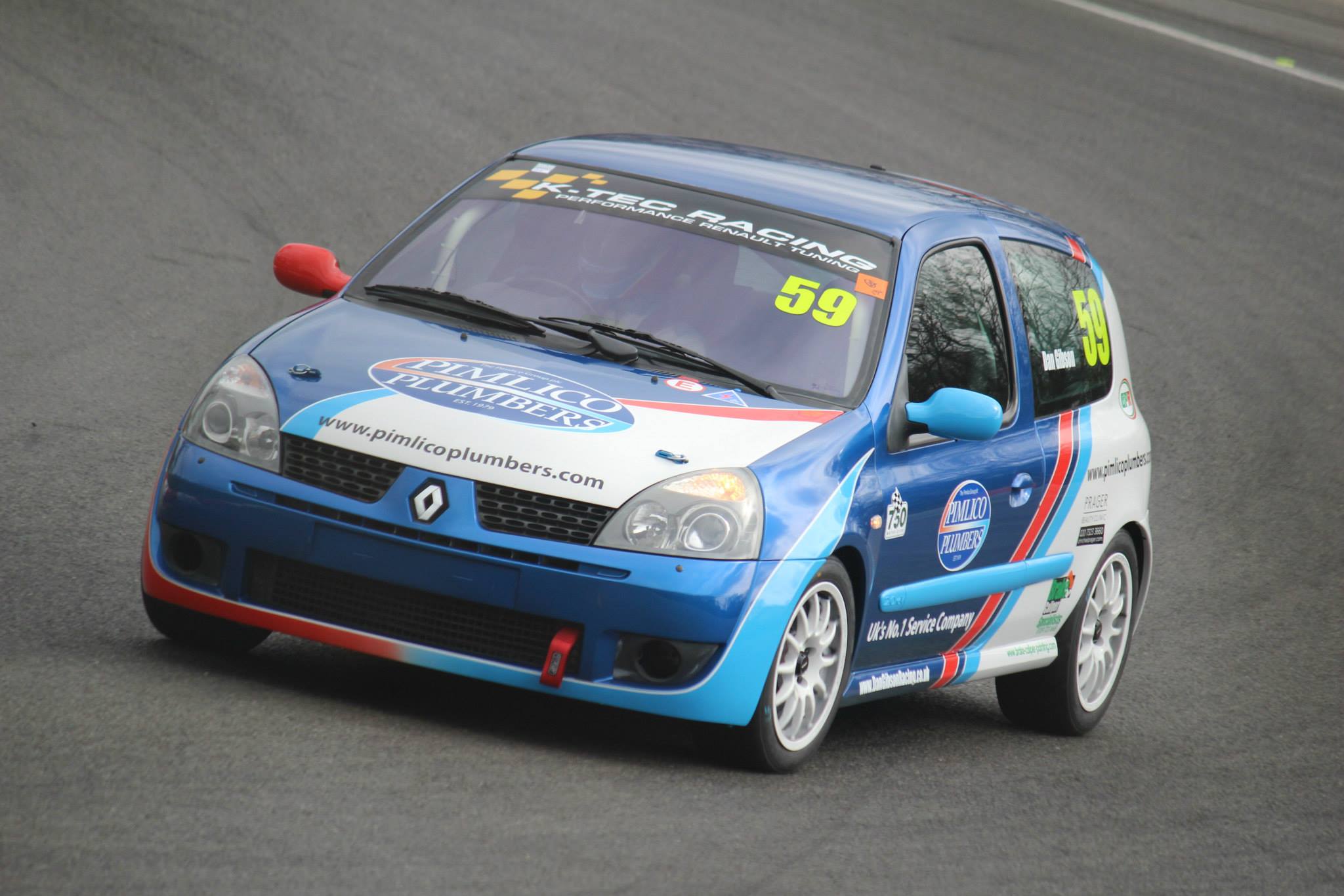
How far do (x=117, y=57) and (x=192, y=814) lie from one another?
12.0 meters

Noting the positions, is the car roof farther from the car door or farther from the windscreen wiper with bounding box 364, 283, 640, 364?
the windscreen wiper with bounding box 364, 283, 640, 364

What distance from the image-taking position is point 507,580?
5.33 meters

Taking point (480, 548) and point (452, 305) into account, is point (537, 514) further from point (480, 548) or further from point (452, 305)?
point (452, 305)

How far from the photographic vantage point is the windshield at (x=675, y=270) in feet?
20.4

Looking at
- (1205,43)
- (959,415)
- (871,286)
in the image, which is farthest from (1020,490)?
(1205,43)

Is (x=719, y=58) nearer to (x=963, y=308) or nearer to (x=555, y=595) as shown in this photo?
(x=963, y=308)

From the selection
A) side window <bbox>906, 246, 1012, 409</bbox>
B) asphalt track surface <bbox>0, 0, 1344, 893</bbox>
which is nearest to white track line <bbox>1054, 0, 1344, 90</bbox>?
asphalt track surface <bbox>0, 0, 1344, 893</bbox>

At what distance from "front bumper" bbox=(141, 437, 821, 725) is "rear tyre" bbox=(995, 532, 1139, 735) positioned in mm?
2433

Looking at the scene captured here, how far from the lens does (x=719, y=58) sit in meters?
18.7

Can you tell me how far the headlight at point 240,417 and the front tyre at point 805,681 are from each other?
1.54m

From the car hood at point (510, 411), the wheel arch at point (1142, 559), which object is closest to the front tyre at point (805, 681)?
the car hood at point (510, 411)

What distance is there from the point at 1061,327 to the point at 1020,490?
0.95 m

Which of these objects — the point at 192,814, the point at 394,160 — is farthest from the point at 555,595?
the point at 394,160

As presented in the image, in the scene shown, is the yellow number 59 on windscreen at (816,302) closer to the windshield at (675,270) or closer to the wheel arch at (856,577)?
the windshield at (675,270)
